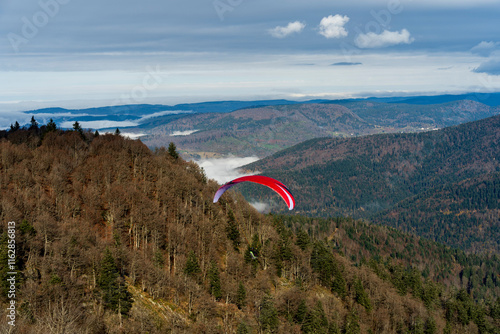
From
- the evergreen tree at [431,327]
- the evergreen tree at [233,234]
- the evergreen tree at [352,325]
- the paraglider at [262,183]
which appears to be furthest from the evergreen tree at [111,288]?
the evergreen tree at [431,327]

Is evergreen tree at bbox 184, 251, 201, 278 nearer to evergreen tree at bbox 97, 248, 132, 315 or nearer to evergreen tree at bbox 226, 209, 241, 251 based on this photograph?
evergreen tree at bbox 97, 248, 132, 315

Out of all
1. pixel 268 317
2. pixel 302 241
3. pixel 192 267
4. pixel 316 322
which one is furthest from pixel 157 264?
pixel 302 241

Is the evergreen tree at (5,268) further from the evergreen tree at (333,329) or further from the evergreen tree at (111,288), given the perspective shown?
the evergreen tree at (333,329)

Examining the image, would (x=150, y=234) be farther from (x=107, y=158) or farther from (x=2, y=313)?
(x=2, y=313)

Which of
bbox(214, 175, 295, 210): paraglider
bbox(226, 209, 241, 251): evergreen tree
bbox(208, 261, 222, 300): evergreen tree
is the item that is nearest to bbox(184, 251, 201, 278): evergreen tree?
bbox(208, 261, 222, 300): evergreen tree

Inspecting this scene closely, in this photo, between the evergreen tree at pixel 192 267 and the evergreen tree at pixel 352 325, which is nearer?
the evergreen tree at pixel 192 267

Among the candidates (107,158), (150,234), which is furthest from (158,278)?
(107,158)

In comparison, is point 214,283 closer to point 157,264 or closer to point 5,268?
point 157,264
